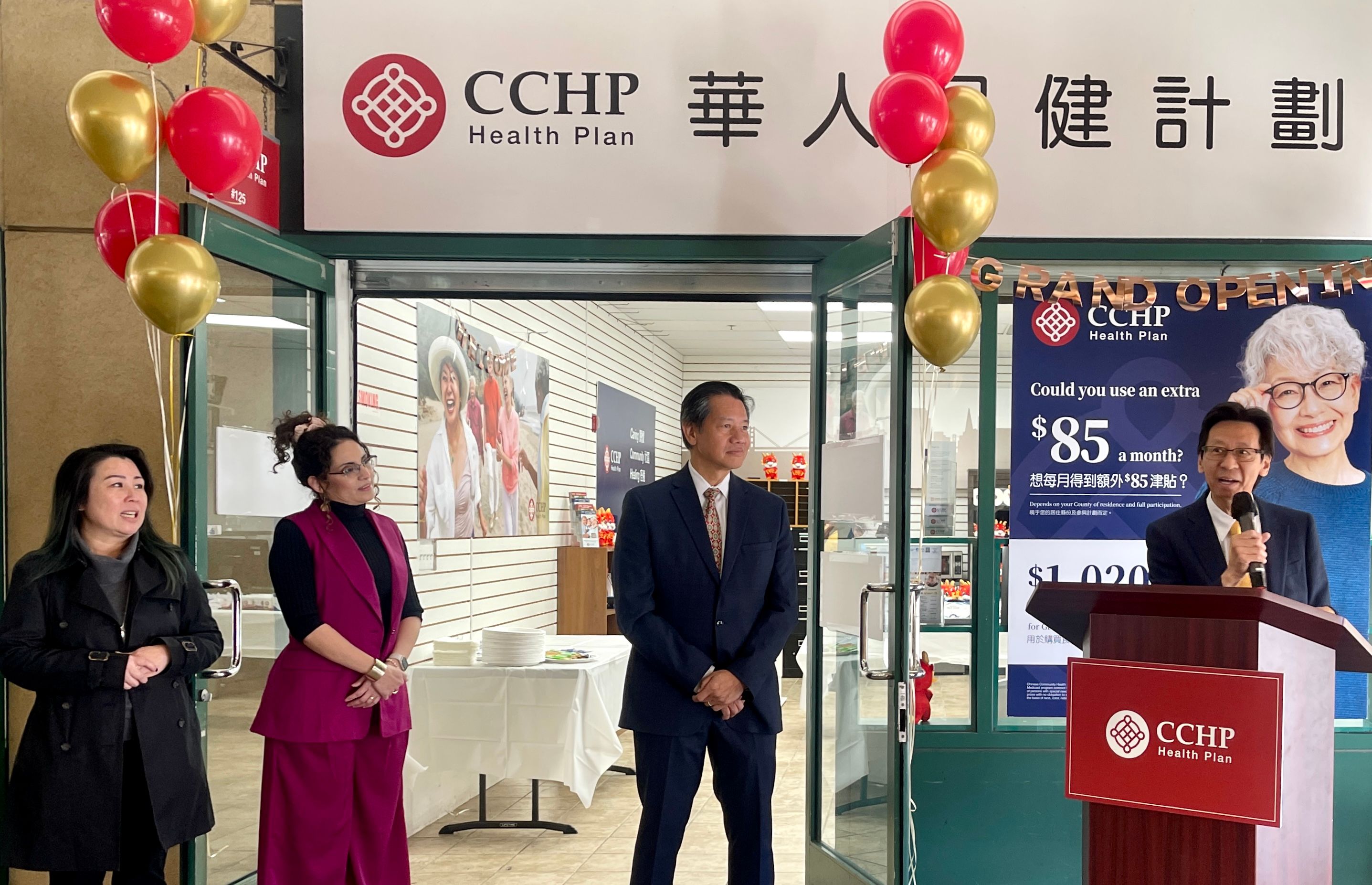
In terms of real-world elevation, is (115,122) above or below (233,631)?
above

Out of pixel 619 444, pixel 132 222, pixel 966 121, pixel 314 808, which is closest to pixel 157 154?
pixel 132 222

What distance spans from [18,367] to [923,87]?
3189mm

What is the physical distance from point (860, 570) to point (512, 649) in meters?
1.95

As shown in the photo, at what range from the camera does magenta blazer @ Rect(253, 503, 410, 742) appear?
3094 millimetres

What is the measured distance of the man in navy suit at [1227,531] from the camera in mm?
3262

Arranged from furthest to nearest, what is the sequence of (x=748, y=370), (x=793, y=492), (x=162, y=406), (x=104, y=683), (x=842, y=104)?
(x=748, y=370)
(x=793, y=492)
(x=842, y=104)
(x=162, y=406)
(x=104, y=683)

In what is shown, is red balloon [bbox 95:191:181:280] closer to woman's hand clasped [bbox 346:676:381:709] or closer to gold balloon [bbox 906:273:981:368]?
woman's hand clasped [bbox 346:676:381:709]

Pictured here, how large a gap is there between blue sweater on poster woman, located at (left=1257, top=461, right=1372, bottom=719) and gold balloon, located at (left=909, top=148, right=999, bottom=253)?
183 centimetres

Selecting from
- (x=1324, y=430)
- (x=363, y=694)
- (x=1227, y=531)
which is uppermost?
(x=1324, y=430)

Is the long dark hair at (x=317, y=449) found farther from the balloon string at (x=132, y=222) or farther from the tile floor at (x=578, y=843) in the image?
the tile floor at (x=578, y=843)

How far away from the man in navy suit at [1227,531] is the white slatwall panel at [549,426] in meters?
3.21

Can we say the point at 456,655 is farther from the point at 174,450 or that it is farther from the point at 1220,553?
the point at 1220,553

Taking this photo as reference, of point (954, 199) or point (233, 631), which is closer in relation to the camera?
point (954, 199)

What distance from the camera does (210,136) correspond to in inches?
120
